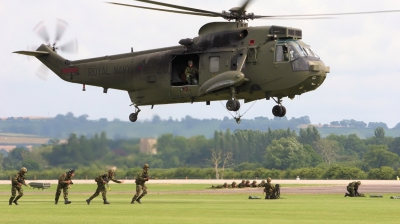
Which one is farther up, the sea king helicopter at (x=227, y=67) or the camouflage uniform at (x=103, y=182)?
the sea king helicopter at (x=227, y=67)

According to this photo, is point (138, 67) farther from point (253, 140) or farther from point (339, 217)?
point (253, 140)

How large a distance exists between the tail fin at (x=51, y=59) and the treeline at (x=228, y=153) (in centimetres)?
495

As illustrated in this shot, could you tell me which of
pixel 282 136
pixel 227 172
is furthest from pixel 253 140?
pixel 282 136

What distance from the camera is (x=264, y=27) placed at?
42562 millimetres

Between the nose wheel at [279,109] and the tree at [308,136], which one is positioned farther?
the tree at [308,136]

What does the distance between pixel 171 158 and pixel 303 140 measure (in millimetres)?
45776

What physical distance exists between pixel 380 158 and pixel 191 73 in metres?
74.4

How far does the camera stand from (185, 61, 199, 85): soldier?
1750 inches

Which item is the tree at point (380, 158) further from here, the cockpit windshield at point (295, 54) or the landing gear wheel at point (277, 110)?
the cockpit windshield at point (295, 54)

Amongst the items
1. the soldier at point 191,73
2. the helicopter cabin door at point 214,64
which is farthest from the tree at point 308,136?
the helicopter cabin door at point 214,64

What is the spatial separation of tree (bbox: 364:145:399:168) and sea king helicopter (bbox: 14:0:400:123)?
70.4 m

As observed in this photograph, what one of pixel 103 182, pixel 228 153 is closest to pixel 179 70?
pixel 103 182

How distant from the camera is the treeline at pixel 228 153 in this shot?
53.2 metres

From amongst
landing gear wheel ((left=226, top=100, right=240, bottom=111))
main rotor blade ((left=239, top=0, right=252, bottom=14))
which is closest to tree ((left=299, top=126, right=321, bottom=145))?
landing gear wheel ((left=226, top=100, right=240, bottom=111))
